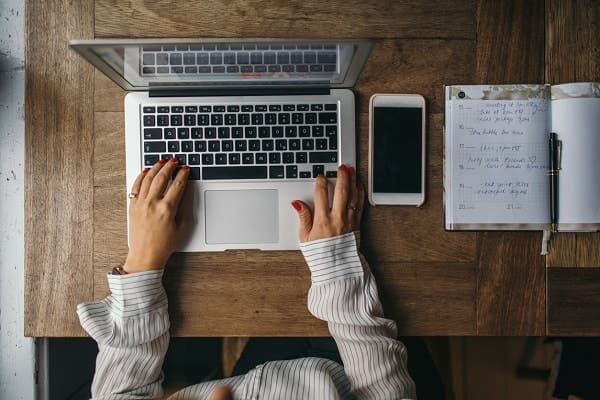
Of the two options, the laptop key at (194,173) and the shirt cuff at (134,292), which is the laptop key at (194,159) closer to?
the laptop key at (194,173)

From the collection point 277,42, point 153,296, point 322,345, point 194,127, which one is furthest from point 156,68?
point 322,345

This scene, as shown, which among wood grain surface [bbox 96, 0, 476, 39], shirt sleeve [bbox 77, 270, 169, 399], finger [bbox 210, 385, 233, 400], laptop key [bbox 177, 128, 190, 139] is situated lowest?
finger [bbox 210, 385, 233, 400]

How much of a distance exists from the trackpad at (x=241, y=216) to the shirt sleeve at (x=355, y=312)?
0.08m

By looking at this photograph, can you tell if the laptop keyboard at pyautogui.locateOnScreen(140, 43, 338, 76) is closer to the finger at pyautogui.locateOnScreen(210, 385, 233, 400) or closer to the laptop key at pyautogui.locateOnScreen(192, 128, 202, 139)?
the laptop key at pyautogui.locateOnScreen(192, 128, 202, 139)

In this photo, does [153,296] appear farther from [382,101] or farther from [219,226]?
[382,101]

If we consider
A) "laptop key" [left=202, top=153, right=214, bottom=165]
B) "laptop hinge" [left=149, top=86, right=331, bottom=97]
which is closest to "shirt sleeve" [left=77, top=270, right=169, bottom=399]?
"laptop key" [left=202, top=153, right=214, bottom=165]

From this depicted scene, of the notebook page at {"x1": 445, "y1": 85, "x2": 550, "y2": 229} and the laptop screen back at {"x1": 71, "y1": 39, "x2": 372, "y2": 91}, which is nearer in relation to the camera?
the laptop screen back at {"x1": 71, "y1": 39, "x2": 372, "y2": 91}

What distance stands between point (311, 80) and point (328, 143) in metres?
0.11

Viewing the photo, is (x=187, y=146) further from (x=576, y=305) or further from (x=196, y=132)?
(x=576, y=305)

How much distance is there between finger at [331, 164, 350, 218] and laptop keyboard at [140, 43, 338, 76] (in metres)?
0.17

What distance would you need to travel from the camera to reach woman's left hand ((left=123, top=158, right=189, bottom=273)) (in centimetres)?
78

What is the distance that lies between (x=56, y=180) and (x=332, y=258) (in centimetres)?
50

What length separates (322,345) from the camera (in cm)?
113

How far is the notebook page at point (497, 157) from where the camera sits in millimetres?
809
